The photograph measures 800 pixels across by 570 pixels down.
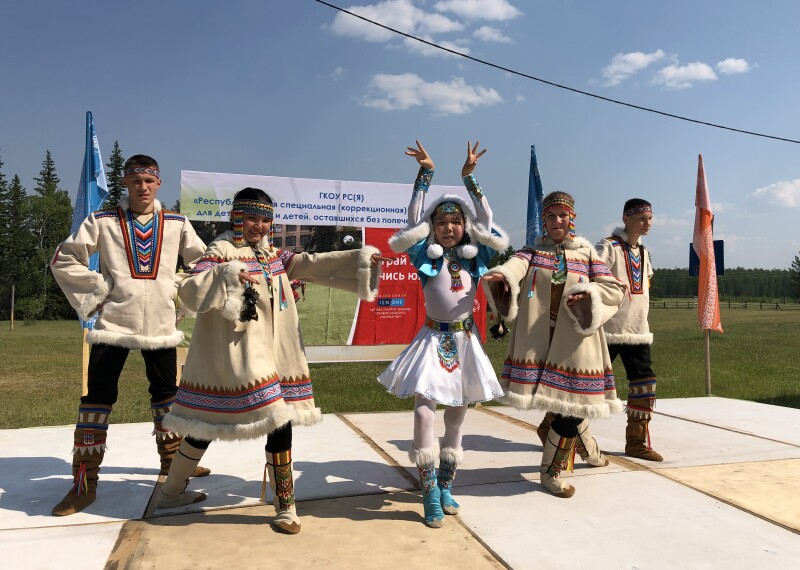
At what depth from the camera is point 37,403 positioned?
8.47 meters

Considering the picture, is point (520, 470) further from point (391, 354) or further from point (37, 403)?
point (37, 403)

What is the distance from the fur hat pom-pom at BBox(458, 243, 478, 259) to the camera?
3861 millimetres

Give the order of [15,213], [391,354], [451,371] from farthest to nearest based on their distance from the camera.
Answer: [15,213], [391,354], [451,371]

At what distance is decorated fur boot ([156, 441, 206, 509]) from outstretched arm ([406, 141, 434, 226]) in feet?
6.58

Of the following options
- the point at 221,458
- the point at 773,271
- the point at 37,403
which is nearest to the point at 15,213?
the point at 37,403

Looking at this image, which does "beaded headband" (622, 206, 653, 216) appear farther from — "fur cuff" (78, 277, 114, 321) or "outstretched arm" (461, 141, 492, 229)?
"fur cuff" (78, 277, 114, 321)

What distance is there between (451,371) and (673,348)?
17212 millimetres

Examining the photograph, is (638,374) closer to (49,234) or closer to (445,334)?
(445,334)

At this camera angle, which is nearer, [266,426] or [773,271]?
[266,426]

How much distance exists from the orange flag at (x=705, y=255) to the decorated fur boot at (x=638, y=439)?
3859 mm

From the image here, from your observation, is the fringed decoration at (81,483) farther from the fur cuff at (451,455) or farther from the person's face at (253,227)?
the fur cuff at (451,455)

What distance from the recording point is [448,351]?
373cm

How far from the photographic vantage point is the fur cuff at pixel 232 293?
321 centimetres

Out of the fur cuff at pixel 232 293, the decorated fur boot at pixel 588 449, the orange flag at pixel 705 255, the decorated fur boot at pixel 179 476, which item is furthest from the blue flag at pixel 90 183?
the orange flag at pixel 705 255
